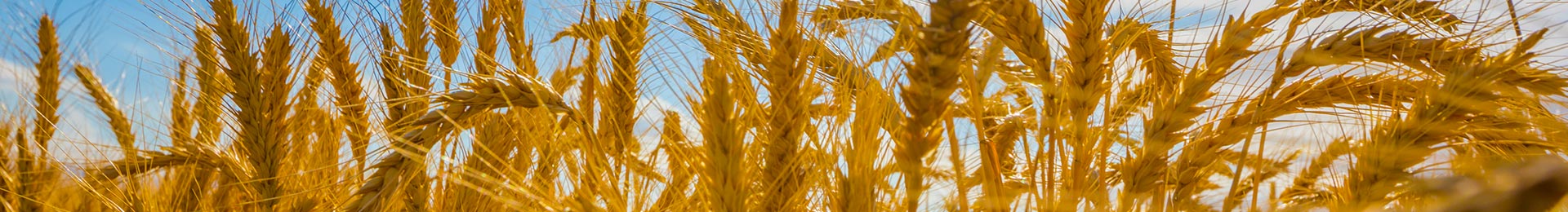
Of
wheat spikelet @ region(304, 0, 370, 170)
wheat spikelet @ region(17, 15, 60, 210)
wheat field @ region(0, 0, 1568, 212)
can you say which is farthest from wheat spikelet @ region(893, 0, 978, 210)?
wheat spikelet @ region(17, 15, 60, 210)

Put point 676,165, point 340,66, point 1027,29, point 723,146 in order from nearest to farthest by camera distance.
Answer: point 723,146 → point 1027,29 → point 676,165 → point 340,66

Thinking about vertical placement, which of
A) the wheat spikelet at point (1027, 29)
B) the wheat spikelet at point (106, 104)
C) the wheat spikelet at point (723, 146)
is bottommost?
the wheat spikelet at point (723, 146)

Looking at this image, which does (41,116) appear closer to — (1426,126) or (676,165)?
(676,165)

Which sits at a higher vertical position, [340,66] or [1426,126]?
[340,66]

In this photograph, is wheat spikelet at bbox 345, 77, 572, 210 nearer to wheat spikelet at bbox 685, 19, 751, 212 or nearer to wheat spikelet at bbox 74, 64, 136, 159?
wheat spikelet at bbox 685, 19, 751, 212

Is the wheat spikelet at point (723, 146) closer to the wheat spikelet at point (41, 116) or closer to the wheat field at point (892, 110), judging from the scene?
the wheat field at point (892, 110)

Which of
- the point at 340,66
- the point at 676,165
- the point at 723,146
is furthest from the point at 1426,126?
the point at 340,66

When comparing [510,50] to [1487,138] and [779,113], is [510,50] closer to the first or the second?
[779,113]

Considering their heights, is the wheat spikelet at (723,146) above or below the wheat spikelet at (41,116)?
below

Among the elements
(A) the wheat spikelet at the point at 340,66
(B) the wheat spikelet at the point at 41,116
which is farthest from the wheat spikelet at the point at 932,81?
(B) the wheat spikelet at the point at 41,116

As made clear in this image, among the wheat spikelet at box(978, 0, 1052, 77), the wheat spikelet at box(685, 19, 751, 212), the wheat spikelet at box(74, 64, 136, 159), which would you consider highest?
the wheat spikelet at box(74, 64, 136, 159)

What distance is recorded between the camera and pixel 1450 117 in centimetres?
95

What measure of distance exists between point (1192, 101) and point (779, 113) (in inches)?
19.6

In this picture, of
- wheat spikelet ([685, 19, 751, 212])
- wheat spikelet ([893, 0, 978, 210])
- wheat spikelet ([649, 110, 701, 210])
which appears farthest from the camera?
wheat spikelet ([649, 110, 701, 210])
